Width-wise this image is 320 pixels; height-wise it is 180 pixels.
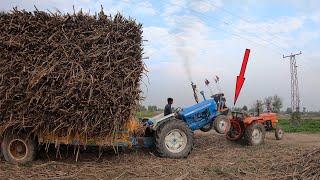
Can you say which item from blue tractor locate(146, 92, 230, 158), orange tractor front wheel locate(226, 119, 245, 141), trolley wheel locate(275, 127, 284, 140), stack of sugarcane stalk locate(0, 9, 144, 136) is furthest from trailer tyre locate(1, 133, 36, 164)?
trolley wheel locate(275, 127, 284, 140)

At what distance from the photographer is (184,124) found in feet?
40.7

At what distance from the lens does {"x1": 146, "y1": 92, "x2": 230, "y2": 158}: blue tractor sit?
39.8 feet

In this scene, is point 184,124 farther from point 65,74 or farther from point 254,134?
point 65,74

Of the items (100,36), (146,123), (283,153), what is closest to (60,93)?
(100,36)

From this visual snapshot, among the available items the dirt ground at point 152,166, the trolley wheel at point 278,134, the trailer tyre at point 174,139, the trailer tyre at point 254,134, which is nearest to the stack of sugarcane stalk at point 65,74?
the dirt ground at point 152,166

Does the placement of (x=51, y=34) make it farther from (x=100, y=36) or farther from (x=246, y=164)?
(x=246, y=164)

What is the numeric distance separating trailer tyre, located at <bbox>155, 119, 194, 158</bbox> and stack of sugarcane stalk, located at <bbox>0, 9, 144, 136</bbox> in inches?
68.6

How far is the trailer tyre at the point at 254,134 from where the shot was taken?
1486 centimetres

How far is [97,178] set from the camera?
933 cm

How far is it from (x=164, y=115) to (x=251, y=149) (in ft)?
9.18

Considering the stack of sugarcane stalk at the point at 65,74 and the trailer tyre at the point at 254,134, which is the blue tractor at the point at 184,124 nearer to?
the trailer tyre at the point at 254,134

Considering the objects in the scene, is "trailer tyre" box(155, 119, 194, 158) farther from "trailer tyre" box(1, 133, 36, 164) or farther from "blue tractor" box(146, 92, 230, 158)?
"trailer tyre" box(1, 133, 36, 164)

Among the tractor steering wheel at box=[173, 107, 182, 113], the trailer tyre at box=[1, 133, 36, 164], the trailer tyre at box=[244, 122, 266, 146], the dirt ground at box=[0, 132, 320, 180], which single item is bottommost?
the dirt ground at box=[0, 132, 320, 180]

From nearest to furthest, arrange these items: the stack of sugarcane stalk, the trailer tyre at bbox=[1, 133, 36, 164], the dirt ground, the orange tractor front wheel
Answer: the dirt ground < the stack of sugarcane stalk < the trailer tyre at bbox=[1, 133, 36, 164] < the orange tractor front wheel
